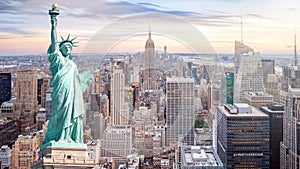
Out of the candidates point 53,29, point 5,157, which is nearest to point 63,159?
point 53,29

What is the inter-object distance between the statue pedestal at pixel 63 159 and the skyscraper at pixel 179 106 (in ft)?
3.32

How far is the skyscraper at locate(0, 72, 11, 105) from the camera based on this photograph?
393 cm

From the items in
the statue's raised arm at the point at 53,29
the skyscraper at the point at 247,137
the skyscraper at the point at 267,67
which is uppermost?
the statue's raised arm at the point at 53,29

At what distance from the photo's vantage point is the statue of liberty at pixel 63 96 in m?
2.22

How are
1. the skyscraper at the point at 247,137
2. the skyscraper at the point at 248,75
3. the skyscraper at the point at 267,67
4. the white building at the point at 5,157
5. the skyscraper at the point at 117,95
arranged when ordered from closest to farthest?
the skyscraper at the point at 117,95 < the white building at the point at 5,157 < the skyscraper at the point at 267,67 < the skyscraper at the point at 248,75 < the skyscraper at the point at 247,137

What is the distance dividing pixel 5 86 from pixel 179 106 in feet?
7.16

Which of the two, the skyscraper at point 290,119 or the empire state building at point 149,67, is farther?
the skyscraper at point 290,119

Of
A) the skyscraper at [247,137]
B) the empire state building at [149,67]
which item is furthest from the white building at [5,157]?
the skyscraper at [247,137]

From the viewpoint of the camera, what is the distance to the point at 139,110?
2963 millimetres

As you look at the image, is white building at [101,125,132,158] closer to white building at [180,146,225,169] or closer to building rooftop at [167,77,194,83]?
building rooftop at [167,77,194,83]

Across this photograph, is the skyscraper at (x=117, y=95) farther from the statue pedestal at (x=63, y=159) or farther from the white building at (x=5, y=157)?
the white building at (x=5, y=157)

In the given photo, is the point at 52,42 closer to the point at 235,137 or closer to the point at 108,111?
the point at 108,111

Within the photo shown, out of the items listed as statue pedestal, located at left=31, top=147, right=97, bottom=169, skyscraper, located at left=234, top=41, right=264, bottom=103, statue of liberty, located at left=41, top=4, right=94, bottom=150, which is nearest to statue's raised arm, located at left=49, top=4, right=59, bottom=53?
statue of liberty, located at left=41, top=4, right=94, bottom=150

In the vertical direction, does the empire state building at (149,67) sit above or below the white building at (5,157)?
above
